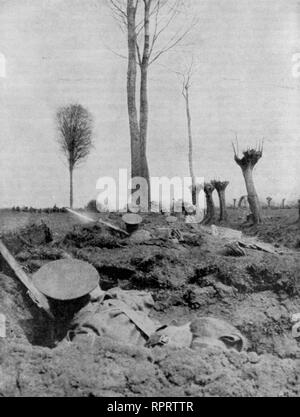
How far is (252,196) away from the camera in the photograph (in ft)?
34.3

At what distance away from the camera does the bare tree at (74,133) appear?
7477mm

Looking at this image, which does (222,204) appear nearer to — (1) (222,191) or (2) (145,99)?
(1) (222,191)

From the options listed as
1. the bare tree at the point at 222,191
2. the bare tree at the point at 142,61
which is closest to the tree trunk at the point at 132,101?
the bare tree at the point at 142,61

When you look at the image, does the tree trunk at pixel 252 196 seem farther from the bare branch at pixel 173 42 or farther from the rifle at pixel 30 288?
the rifle at pixel 30 288

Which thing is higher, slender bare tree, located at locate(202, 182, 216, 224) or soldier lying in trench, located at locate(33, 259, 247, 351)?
slender bare tree, located at locate(202, 182, 216, 224)

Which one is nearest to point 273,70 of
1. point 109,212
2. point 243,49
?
point 243,49

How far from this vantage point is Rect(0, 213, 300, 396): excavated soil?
3781mm

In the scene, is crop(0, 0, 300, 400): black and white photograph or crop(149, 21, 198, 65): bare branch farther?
crop(149, 21, 198, 65): bare branch

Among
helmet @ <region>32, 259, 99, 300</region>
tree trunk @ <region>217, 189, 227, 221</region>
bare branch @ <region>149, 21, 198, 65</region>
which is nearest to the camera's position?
helmet @ <region>32, 259, 99, 300</region>

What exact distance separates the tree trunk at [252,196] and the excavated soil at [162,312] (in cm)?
237

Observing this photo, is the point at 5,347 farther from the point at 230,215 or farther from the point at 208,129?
the point at 230,215

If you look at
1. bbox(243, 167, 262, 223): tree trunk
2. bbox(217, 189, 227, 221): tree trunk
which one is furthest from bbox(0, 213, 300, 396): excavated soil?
bbox(217, 189, 227, 221): tree trunk

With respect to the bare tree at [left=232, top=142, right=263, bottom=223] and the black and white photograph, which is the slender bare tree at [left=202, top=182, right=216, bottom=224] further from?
the black and white photograph

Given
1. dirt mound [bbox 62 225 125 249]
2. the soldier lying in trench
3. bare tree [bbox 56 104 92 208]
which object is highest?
bare tree [bbox 56 104 92 208]
